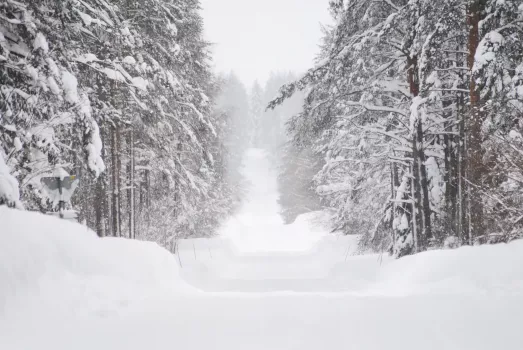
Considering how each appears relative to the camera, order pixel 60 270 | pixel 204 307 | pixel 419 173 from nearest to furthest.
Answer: pixel 60 270
pixel 204 307
pixel 419 173

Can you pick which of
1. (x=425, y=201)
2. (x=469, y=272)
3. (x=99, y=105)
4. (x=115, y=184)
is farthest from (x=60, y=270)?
(x=425, y=201)

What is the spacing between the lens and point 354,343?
4656 millimetres

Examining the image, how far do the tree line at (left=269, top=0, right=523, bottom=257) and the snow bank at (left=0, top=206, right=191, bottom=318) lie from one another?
636cm

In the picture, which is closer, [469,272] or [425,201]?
[469,272]

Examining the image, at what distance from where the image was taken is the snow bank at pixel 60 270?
4.46 metres

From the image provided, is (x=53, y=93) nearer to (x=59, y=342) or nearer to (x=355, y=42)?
(x=59, y=342)

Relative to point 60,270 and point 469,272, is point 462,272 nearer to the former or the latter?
point 469,272

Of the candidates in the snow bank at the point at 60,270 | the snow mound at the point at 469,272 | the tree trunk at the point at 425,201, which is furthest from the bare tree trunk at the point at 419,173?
the snow bank at the point at 60,270

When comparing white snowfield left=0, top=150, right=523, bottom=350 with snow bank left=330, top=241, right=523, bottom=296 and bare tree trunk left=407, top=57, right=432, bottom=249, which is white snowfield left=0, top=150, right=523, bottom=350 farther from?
bare tree trunk left=407, top=57, right=432, bottom=249

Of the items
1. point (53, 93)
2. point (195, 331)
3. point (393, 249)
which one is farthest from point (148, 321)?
point (393, 249)

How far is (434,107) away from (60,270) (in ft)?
35.1

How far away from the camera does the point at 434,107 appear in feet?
40.5

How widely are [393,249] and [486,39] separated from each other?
23.1 feet

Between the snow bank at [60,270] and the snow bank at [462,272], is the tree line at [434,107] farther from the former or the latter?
the snow bank at [60,270]
